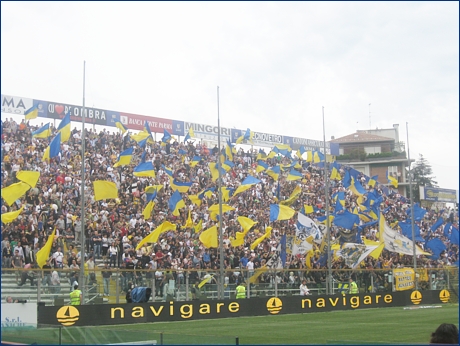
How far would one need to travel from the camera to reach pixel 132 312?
29516 millimetres

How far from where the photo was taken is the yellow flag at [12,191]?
2959 cm

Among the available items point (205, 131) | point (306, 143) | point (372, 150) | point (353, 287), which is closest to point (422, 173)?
point (372, 150)

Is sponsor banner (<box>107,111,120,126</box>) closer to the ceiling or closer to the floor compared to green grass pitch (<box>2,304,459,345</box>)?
closer to the ceiling

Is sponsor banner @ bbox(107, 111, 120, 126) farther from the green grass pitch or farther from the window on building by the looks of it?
the window on building

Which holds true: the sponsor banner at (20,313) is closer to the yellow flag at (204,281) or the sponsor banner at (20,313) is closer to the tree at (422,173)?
the yellow flag at (204,281)

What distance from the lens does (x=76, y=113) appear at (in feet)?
157

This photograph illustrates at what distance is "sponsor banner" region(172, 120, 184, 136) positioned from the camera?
56.5 meters

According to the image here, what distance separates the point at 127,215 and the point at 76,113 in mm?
12592

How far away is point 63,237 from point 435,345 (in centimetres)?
2681

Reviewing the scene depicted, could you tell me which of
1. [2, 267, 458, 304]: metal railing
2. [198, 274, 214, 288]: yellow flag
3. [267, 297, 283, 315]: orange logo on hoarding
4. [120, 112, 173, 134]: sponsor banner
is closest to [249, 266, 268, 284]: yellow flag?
[2, 267, 458, 304]: metal railing

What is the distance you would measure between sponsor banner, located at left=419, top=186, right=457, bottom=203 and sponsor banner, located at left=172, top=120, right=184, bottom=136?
38.2m

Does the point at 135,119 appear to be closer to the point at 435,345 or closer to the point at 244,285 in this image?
the point at 244,285

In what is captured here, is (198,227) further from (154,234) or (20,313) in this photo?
(20,313)

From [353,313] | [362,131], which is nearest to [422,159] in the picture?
[362,131]
